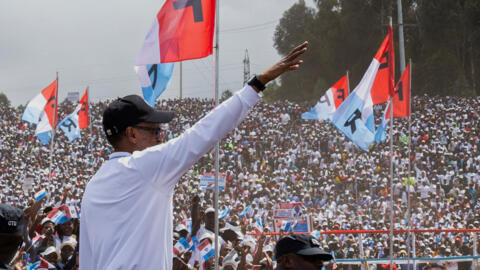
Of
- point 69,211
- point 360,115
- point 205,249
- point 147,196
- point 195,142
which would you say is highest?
point 360,115

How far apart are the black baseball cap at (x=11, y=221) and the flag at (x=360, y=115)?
32.6 ft

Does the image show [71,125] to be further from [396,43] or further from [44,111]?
[396,43]

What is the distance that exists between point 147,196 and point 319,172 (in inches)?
899

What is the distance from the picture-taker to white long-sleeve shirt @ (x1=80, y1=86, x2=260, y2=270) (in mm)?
2025

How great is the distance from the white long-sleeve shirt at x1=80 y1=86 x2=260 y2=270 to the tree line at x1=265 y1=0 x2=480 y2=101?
136ft

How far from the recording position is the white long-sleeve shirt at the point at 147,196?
2025 mm

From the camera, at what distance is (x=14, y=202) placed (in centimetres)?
2286

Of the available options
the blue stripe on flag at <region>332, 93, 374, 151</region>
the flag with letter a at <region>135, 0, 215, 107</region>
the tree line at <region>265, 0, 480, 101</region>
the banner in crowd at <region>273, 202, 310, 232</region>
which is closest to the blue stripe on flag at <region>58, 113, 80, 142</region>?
the blue stripe on flag at <region>332, 93, 374, 151</region>

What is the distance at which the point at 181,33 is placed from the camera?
5793 millimetres

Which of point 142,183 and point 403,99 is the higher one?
point 403,99

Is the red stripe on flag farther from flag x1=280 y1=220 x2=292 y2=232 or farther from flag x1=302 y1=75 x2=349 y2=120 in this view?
flag x1=302 y1=75 x2=349 y2=120

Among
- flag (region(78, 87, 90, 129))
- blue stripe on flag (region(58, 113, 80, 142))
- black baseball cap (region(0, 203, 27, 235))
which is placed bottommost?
black baseball cap (region(0, 203, 27, 235))

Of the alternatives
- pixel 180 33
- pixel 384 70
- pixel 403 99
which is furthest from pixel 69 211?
pixel 403 99

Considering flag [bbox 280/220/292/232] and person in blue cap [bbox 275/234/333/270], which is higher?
person in blue cap [bbox 275/234/333/270]
